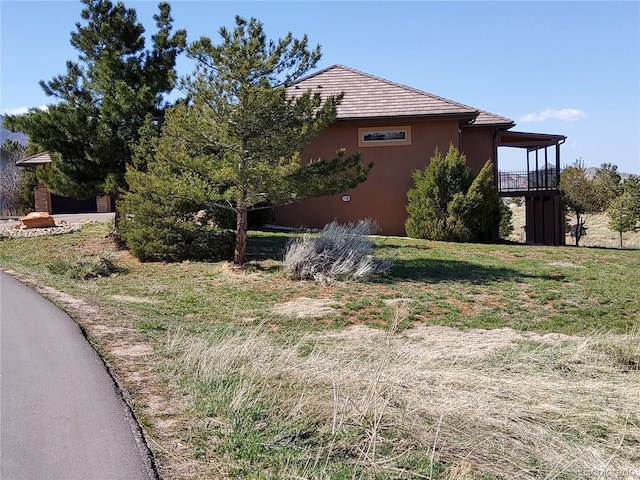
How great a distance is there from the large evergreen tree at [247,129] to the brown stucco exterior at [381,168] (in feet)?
27.1

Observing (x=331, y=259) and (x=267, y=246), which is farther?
(x=267, y=246)

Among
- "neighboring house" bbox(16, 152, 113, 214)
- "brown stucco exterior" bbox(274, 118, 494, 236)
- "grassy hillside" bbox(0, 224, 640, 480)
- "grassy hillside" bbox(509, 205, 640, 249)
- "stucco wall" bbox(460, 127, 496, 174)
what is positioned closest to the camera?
"grassy hillside" bbox(0, 224, 640, 480)

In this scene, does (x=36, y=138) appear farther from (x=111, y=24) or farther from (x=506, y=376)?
(x=506, y=376)

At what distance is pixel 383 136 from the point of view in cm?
2186

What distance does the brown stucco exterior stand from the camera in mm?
21625

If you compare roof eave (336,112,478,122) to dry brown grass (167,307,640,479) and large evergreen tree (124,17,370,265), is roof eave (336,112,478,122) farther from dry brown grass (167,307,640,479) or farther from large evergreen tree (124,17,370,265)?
dry brown grass (167,307,640,479)

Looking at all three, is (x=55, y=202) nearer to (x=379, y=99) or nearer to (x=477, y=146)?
(x=379, y=99)

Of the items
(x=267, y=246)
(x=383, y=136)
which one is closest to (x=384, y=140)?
(x=383, y=136)

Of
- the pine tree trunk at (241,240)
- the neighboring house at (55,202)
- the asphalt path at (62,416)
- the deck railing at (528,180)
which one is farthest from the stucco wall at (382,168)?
the asphalt path at (62,416)

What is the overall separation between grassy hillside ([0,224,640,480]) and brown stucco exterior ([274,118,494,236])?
8.38 meters

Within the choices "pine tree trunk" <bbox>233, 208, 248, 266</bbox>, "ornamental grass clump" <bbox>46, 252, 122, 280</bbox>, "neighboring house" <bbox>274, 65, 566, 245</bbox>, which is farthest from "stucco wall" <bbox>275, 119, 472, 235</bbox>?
"ornamental grass clump" <bbox>46, 252, 122, 280</bbox>

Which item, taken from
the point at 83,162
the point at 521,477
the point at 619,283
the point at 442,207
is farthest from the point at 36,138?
the point at 521,477

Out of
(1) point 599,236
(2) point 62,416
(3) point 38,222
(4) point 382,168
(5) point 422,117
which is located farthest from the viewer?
(1) point 599,236

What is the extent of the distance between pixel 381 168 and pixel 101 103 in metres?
9.58
